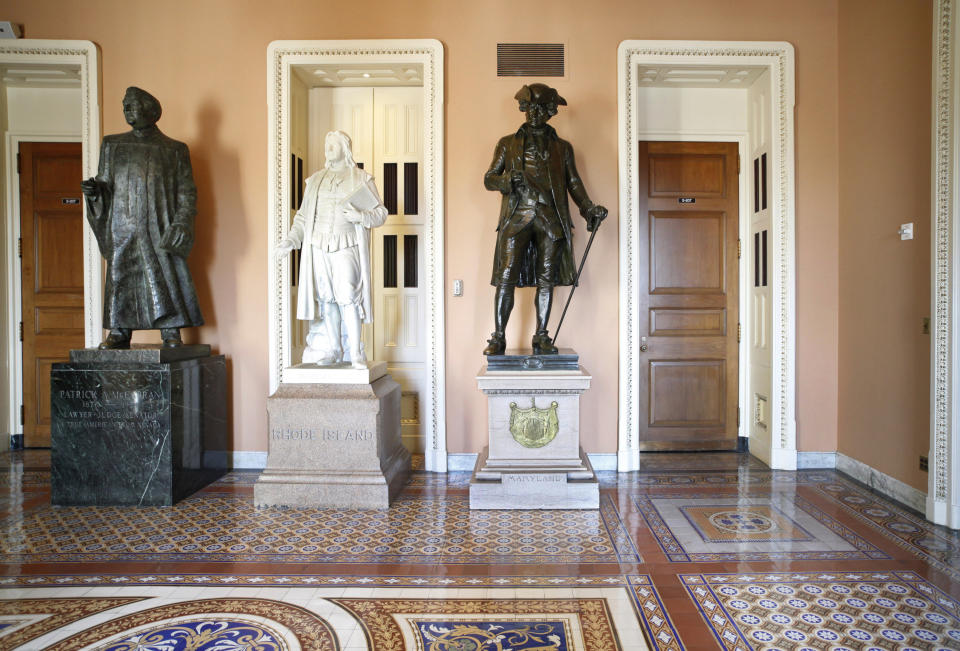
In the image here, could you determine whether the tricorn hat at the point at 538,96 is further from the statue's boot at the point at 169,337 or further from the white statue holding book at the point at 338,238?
the statue's boot at the point at 169,337

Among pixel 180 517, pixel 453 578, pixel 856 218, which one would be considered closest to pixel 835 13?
pixel 856 218

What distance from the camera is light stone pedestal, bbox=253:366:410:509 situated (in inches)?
157

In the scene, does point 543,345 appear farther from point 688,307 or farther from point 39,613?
point 39,613

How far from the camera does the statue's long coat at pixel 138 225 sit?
429 centimetres

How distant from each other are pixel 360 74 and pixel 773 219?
11.8 feet

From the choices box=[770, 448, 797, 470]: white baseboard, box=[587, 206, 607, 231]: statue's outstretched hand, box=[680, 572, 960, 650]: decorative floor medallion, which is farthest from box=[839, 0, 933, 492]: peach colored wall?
box=[587, 206, 607, 231]: statue's outstretched hand

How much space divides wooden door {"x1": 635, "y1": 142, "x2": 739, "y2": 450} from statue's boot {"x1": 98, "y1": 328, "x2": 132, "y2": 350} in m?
4.22

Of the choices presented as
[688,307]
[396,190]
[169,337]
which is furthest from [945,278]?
[169,337]

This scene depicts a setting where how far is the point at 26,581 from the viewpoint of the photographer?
9.64 feet

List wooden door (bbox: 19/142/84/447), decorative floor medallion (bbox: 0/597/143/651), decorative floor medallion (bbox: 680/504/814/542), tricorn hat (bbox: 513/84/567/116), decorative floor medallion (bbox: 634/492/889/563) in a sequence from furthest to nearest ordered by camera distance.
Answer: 1. wooden door (bbox: 19/142/84/447)
2. tricorn hat (bbox: 513/84/567/116)
3. decorative floor medallion (bbox: 680/504/814/542)
4. decorative floor medallion (bbox: 634/492/889/563)
5. decorative floor medallion (bbox: 0/597/143/651)

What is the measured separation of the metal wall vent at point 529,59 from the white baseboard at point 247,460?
12.1 ft

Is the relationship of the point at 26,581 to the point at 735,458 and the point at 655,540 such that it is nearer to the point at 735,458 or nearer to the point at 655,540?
the point at 655,540

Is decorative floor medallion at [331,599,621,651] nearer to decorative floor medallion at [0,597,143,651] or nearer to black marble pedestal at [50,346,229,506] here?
decorative floor medallion at [0,597,143,651]

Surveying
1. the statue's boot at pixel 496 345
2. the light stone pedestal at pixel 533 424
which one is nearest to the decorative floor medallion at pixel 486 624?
the light stone pedestal at pixel 533 424
